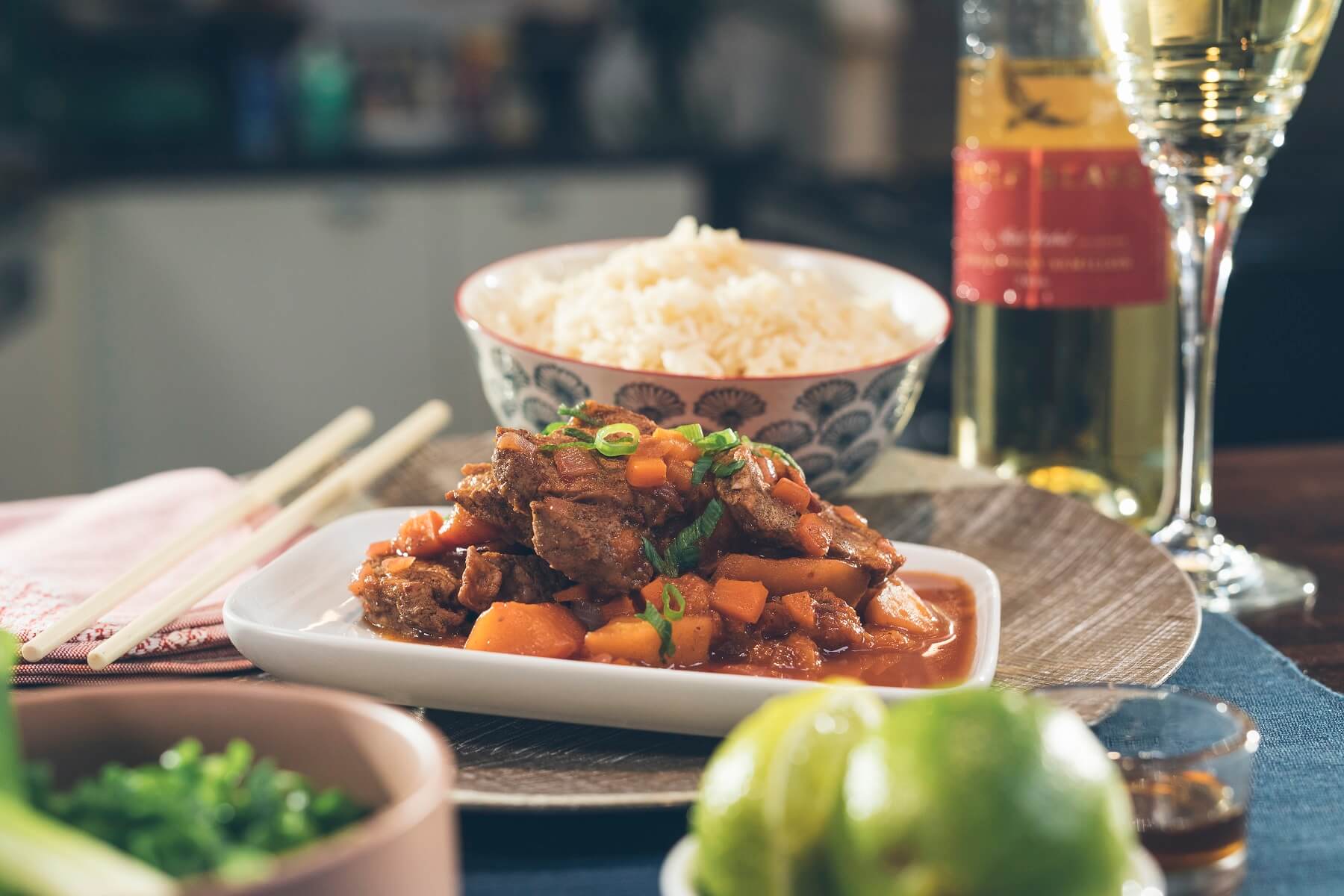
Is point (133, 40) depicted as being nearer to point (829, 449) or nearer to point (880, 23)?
point (880, 23)

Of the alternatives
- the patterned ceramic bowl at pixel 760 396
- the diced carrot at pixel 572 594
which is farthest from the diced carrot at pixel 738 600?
the patterned ceramic bowl at pixel 760 396

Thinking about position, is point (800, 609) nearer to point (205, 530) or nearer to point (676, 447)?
point (676, 447)

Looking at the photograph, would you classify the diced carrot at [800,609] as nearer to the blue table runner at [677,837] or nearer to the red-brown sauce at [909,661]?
the red-brown sauce at [909,661]

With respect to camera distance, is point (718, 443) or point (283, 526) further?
point (283, 526)

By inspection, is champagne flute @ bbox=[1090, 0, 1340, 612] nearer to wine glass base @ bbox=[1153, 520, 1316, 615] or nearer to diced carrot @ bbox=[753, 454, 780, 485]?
wine glass base @ bbox=[1153, 520, 1316, 615]

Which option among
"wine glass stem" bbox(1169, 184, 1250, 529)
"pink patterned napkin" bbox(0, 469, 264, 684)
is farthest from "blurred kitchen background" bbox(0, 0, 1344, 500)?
"pink patterned napkin" bbox(0, 469, 264, 684)

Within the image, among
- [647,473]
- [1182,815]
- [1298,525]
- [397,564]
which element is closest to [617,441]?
[647,473]

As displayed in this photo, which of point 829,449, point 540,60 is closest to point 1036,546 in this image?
point 829,449
